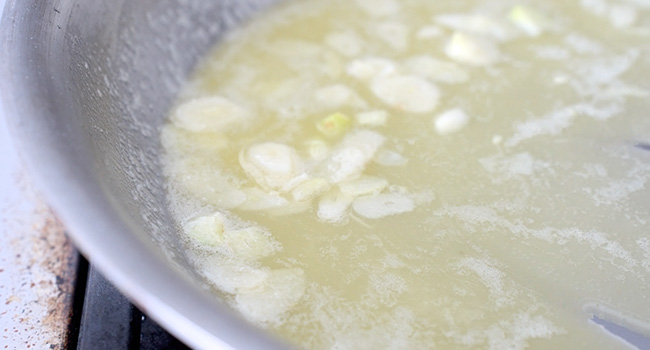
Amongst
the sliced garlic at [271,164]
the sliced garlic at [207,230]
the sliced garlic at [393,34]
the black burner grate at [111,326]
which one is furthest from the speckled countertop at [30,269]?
the sliced garlic at [393,34]

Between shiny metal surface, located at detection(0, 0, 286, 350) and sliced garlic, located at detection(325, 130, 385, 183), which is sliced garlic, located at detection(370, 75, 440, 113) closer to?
sliced garlic, located at detection(325, 130, 385, 183)

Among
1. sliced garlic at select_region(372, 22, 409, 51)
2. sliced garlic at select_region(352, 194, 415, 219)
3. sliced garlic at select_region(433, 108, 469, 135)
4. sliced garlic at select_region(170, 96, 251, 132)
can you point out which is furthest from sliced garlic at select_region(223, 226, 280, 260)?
sliced garlic at select_region(372, 22, 409, 51)

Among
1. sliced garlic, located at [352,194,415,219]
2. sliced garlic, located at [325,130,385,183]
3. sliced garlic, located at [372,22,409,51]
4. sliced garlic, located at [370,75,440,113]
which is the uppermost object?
sliced garlic, located at [372,22,409,51]

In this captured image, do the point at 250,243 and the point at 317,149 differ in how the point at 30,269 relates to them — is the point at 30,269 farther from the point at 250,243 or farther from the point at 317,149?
the point at 317,149

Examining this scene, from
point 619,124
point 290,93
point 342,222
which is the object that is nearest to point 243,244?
point 342,222

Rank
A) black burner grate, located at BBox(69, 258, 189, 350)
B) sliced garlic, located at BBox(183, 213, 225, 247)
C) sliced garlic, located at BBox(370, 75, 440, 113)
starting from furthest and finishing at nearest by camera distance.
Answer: sliced garlic, located at BBox(370, 75, 440, 113), sliced garlic, located at BBox(183, 213, 225, 247), black burner grate, located at BBox(69, 258, 189, 350)

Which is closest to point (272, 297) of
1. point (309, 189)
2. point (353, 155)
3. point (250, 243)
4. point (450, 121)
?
point (250, 243)

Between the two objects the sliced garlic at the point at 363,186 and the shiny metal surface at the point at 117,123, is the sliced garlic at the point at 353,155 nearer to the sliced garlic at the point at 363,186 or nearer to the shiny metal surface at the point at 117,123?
the sliced garlic at the point at 363,186
